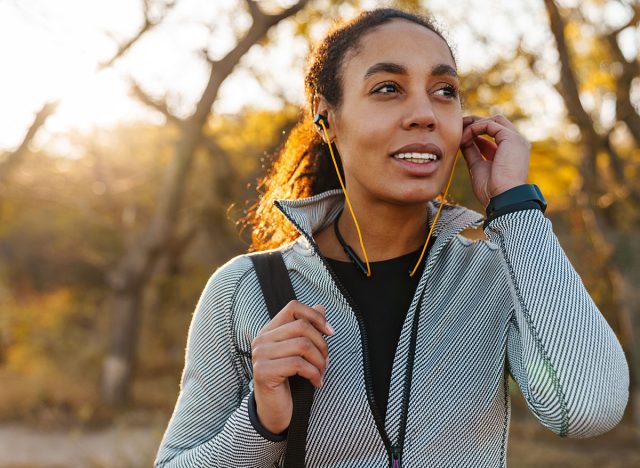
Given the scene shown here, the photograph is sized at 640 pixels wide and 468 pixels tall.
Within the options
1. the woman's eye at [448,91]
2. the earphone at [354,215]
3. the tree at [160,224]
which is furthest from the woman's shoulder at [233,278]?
the tree at [160,224]

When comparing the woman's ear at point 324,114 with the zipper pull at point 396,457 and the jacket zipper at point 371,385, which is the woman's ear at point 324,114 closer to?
the jacket zipper at point 371,385

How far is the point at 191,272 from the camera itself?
13367mm

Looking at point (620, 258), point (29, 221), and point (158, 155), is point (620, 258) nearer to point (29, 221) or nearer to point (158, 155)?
point (158, 155)

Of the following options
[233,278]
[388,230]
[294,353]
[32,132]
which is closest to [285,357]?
[294,353]

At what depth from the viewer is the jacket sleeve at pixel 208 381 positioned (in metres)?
1.90

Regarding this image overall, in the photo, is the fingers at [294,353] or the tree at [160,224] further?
the tree at [160,224]

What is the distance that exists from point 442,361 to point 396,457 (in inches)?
10.3

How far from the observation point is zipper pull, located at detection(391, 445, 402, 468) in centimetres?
175

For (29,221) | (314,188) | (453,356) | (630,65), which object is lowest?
(453,356)

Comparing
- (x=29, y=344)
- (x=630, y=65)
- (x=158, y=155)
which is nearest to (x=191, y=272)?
(x=158, y=155)

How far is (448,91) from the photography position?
2.02 metres

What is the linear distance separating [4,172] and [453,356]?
6.97 metres

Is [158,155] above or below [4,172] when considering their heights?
above

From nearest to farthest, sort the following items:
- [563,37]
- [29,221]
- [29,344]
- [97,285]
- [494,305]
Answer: [494,305] → [563,37] → [29,344] → [97,285] → [29,221]
